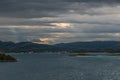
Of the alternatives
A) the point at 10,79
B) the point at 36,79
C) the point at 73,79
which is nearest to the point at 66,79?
the point at 73,79

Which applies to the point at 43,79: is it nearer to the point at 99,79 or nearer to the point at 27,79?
the point at 27,79

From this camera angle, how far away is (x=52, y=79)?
110000 millimetres

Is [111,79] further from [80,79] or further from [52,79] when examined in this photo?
[52,79]

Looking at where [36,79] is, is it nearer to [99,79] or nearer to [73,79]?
[73,79]

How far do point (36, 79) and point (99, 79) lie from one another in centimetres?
1942

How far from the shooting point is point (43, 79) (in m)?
110

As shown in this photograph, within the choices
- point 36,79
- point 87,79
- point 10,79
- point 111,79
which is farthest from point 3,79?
point 111,79

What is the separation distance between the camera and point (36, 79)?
366 ft

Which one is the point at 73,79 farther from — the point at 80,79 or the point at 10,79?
the point at 10,79

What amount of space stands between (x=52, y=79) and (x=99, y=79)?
1433 cm

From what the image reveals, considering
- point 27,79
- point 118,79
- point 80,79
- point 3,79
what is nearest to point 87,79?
point 80,79

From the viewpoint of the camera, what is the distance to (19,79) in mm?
111562

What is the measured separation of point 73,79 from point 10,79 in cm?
1948

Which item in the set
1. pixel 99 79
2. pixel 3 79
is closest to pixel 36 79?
pixel 3 79
